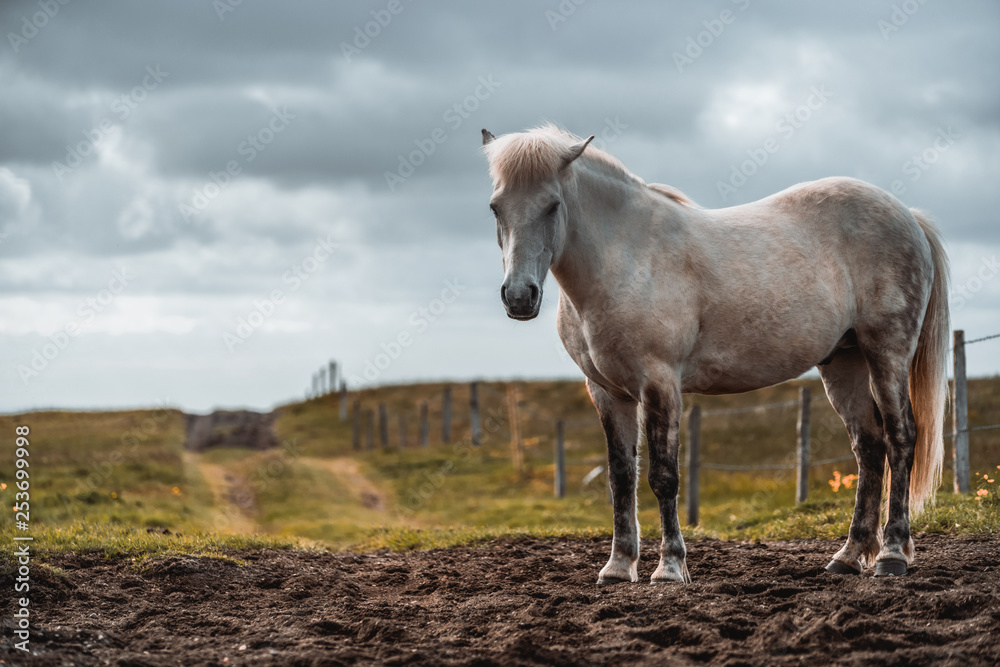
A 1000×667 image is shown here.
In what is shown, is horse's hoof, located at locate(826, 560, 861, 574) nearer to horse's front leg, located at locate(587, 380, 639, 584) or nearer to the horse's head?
horse's front leg, located at locate(587, 380, 639, 584)

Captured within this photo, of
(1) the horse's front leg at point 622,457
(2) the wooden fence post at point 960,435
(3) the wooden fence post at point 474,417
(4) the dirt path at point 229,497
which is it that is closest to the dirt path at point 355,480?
(4) the dirt path at point 229,497

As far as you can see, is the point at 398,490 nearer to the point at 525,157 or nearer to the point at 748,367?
the point at 748,367

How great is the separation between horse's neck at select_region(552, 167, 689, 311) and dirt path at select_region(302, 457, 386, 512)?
1152cm

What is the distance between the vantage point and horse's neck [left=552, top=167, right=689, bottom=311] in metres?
5.26

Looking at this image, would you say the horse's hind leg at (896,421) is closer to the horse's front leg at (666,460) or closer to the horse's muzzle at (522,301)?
the horse's front leg at (666,460)

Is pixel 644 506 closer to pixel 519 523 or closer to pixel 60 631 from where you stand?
pixel 519 523

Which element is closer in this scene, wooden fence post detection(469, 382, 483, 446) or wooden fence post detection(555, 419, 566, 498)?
wooden fence post detection(555, 419, 566, 498)

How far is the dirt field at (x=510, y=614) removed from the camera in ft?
12.5

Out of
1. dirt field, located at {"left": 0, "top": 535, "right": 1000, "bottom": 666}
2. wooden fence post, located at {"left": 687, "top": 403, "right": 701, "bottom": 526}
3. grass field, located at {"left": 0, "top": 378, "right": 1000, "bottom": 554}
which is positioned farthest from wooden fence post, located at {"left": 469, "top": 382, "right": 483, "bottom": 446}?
dirt field, located at {"left": 0, "top": 535, "right": 1000, "bottom": 666}

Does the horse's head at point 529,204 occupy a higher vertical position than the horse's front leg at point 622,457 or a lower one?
higher

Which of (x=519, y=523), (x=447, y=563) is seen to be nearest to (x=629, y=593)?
(x=447, y=563)

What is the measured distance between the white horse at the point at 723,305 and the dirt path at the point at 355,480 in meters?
11.2

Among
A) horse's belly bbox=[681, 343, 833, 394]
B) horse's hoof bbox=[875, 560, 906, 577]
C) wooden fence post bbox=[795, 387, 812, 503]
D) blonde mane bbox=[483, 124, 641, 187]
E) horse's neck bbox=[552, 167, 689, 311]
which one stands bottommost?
horse's hoof bbox=[875, 560, 906, 577]

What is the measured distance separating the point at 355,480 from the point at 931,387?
1520 cm
